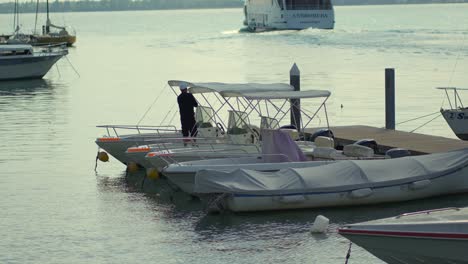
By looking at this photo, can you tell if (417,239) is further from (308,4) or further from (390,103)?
(308,4)

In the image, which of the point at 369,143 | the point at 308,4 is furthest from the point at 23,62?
the point at 308,4

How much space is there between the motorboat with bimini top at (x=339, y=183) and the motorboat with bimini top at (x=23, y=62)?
37.0 metres

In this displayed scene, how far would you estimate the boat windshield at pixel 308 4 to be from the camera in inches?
4782

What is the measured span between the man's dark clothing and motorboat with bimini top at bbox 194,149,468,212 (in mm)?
4451

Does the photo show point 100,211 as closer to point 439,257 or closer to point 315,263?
point 315,263

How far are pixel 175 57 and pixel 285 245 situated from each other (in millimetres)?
66836

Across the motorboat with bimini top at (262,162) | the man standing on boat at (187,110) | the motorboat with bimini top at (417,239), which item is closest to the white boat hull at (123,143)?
the man standing on boat at (187,110)

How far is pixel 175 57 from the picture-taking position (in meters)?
84.1

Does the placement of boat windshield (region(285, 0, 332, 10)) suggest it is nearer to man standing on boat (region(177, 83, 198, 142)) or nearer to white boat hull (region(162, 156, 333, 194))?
man standing on boat (region(177, 83, 198, 142))

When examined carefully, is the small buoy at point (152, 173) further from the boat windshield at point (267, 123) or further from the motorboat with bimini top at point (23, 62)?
the motorboat with bimini top at point (23, 62)

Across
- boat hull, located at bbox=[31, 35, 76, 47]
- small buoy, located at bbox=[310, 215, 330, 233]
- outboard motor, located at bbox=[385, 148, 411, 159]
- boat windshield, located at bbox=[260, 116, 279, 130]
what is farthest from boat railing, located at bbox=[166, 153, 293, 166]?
boat hull, located at bbox=[31, 35, 76, 47]

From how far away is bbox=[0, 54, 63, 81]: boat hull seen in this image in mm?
55469

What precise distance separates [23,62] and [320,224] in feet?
132

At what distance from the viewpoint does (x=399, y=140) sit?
976 inches
